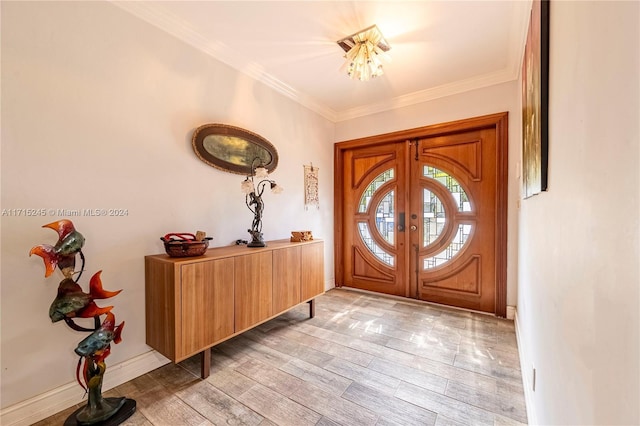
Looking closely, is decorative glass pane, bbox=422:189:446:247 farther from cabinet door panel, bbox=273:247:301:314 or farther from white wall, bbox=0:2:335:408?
white wall, bbox=0:2:335:408

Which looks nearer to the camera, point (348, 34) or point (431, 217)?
point (348, 34)

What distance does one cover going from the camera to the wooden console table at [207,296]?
1.69 m

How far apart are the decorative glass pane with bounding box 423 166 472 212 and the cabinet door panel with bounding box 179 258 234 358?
2.64m

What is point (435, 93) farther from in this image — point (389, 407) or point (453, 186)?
point (389, 407)

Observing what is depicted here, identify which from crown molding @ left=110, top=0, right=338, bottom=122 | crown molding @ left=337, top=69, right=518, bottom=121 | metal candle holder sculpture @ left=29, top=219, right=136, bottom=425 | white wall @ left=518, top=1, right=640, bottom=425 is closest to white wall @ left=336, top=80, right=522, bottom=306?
crown molding @ left=337, top=69, right=518, bottom=121

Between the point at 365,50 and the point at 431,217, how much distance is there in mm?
2088

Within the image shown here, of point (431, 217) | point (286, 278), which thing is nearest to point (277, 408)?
point (286, 278)

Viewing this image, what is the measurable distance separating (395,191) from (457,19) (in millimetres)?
1937

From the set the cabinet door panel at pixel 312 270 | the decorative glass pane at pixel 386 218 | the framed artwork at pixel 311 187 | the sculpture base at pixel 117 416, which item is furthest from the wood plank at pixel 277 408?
the decorative glass pane at pixel 386 218

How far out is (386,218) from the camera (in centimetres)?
359

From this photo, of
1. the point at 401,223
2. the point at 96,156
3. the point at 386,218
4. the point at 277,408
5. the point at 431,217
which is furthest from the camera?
the point at 386,218

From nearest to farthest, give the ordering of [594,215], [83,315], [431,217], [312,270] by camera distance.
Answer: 1. [594,215]
2. [83,315]
3. [312,270]
4. [431,217]

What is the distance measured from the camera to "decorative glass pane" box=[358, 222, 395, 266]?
11.8 feet

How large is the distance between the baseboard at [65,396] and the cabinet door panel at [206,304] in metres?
0.46
